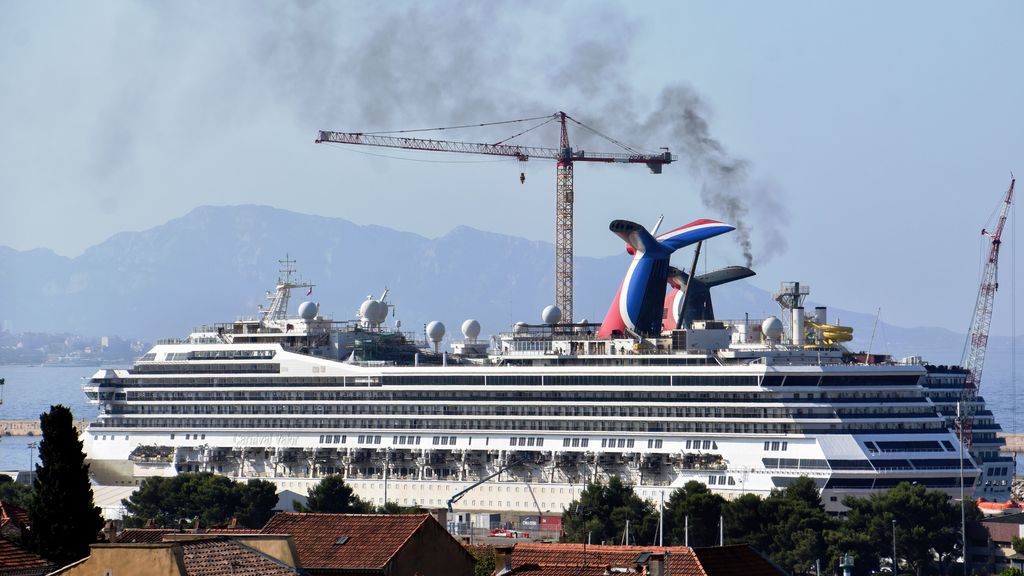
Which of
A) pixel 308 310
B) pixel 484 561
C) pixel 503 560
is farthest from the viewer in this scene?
pixel 308 310

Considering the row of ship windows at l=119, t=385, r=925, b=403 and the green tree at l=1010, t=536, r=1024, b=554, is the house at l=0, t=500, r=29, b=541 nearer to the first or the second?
the green tree at l=1010, t=536, r=1024, b=554

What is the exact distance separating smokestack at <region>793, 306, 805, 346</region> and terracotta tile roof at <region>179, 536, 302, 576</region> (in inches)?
3251

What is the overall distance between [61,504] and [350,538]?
22.7 ft

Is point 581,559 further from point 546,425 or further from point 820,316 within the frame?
point 820,316

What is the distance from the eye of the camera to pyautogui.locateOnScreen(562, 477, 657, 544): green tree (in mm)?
97438

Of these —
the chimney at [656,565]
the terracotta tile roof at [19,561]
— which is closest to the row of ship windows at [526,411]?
the chimney at [656,565]

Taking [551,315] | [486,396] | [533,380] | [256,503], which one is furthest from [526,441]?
[551,315]

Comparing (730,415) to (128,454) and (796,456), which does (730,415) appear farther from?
(128,454)

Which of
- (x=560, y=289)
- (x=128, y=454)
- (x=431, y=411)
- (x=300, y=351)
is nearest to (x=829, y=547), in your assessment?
(x=431, y=411)

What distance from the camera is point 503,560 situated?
48.0 m

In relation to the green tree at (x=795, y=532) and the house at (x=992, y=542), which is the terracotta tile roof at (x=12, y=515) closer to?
the green tree at (x=795, y=532)

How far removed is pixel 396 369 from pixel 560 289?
42872mm

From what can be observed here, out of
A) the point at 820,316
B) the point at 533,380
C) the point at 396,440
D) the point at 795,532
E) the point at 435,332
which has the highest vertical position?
the point at 820,316

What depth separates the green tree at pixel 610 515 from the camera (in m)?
97.4
